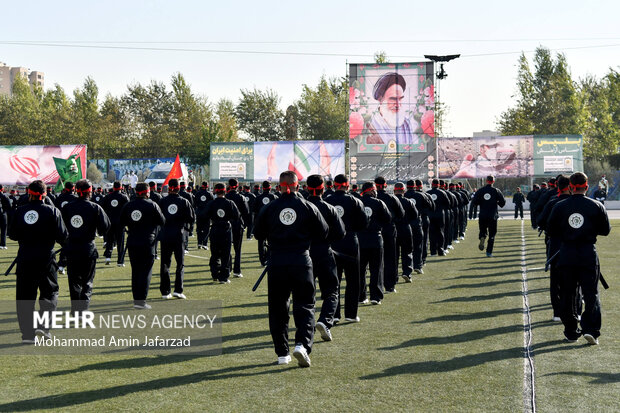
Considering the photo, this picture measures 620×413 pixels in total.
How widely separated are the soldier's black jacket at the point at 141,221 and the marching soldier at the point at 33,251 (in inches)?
103

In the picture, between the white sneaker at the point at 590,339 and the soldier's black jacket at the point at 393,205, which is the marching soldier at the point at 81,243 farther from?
the white sneaker at the point at 590,339

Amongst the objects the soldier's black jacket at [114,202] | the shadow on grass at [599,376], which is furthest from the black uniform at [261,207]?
the shadow on grass at [599,376]

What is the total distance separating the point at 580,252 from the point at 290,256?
11.7ft

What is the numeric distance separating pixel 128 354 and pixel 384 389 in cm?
331

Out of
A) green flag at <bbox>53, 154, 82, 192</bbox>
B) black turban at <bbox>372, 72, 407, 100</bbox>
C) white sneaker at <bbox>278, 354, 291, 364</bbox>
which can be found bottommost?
white sneaker at <bbox>278, 354, 291, 364</bbox>

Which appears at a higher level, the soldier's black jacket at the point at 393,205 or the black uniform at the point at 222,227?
the soldier's black jacket at the point at 393,205

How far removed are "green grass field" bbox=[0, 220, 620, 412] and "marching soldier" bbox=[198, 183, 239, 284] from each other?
3.51m

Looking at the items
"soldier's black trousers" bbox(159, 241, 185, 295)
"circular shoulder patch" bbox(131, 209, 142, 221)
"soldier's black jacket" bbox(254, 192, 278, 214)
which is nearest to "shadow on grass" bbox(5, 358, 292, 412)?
"circular shoulder patch" bbox(131, 209, 142, 221)

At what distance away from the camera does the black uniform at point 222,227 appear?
15750 millimetres

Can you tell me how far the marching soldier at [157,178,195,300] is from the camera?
1348cm

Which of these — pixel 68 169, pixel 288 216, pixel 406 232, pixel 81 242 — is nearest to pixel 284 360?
pixel 288 216

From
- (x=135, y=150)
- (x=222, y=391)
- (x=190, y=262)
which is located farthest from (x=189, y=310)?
(x=135, y=150)

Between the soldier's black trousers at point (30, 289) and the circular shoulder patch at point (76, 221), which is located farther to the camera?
the circular shoulder patch at point (76, 221)

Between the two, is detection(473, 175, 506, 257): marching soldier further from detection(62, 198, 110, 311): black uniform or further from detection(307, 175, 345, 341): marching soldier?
detection(62, 198, 110, 311): black uniform
